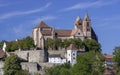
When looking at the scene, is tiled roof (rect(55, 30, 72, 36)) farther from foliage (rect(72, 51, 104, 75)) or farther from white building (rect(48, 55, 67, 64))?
foliage (rect(72, 51, 104, 75))

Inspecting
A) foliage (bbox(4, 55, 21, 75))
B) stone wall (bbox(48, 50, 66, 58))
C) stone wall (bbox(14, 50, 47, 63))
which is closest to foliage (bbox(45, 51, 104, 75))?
foliage (bbox(4, 55, 21, 75))

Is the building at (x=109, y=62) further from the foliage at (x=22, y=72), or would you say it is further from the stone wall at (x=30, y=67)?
the foliage at (x=22, y=72)

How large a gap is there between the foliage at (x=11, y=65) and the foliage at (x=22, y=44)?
10.00m

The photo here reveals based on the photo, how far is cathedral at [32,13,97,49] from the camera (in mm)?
112619

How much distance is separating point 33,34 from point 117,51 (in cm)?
1690

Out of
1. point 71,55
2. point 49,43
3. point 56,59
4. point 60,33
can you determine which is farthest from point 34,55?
point 60,33

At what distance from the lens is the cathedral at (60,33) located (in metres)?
113

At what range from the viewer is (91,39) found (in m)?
112

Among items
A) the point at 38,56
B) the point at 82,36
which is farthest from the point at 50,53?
the point at 82,36

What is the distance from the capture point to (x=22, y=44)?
11056 cm

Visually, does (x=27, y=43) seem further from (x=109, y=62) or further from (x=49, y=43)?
(x=109, y=62)

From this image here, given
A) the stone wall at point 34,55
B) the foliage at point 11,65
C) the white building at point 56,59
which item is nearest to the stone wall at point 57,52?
the white building at point 56,59

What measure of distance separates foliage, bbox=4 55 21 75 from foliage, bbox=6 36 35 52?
32.8 ft

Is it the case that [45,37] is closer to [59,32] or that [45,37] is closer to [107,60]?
[59,32]
